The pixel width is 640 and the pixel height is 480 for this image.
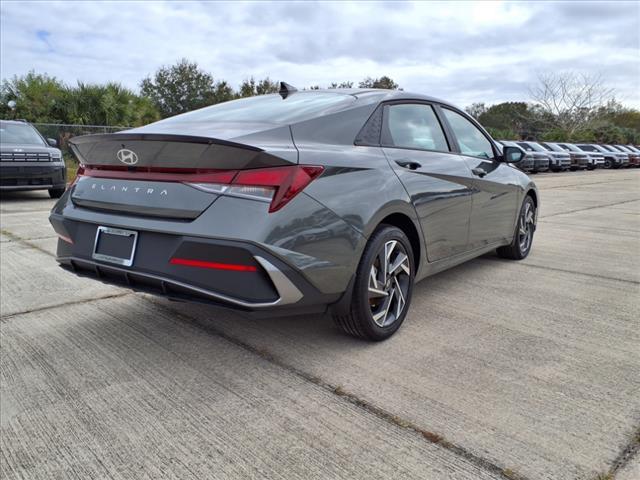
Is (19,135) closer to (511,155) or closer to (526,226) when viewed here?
(511,155)

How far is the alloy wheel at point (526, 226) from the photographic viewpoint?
5.16m

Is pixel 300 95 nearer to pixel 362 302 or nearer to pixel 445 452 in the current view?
pixel 362 302

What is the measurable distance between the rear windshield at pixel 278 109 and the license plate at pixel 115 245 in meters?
0.86

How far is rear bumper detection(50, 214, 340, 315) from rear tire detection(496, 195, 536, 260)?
298 centimetres

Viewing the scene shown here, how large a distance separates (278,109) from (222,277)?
4.11 ft

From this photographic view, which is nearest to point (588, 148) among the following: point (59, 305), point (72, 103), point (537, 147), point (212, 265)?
point (537, 147)

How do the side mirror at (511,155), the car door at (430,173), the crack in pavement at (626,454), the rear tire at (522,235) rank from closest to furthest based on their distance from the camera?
the crack in pavement at (626,454), the car door at (430,173), the side mirror at (511,155), the rear tire at (522,235)

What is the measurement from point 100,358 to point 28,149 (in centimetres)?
870

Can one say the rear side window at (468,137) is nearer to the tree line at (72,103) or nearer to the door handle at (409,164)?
the door handle at (409,164)

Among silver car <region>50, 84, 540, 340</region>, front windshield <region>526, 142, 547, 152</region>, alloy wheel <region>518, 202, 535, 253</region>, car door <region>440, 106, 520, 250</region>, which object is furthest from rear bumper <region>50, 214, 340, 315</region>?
front windshield <region>526, 142, 547, 152</region>

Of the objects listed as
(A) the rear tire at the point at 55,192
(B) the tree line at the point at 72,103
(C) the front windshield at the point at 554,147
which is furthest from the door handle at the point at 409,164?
(C) the front windshield at the point at 554,147

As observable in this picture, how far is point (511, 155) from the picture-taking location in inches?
190

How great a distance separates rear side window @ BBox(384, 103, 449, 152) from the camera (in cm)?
336

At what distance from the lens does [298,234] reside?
246cm
